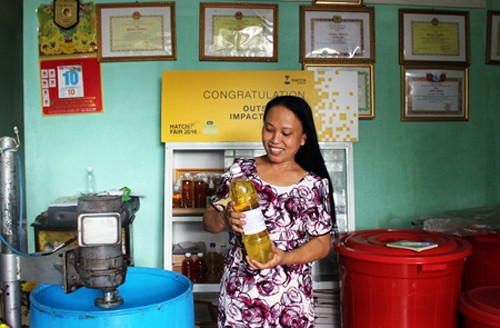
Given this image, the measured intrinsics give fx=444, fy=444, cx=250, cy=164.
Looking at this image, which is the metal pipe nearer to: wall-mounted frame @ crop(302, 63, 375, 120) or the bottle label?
the bottle label

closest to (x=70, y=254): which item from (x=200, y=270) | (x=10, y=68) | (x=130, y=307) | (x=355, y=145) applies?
(x=130, y=307)

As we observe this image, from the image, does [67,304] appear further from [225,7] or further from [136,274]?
[225,7]

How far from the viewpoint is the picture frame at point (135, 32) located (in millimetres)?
2730

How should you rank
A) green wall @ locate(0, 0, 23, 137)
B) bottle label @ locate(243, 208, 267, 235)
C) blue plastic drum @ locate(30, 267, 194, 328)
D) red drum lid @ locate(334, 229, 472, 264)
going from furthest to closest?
green wall @ locate(0, 0, 23, 137) < red drum lid @ locate(334, 229, 472, 264) < bottle label @ locate(243, 208, 267, 235) < blue plastic drum @ locate(30, 267, 194, 328)

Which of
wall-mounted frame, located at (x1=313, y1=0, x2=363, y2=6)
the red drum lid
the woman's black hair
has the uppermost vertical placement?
wall-mounted frame, located at (x1=313, y1=0, x2=363, y2=6)

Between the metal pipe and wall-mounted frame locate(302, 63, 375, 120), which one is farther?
wall-mounted frame locate(302, 63, 375, 120)

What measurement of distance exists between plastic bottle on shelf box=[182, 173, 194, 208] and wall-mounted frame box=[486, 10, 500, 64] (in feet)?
6.85

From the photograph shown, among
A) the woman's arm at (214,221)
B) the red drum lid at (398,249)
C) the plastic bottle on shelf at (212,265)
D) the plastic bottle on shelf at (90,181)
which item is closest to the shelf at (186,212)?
the plastic bottle on shelf at (212,265)

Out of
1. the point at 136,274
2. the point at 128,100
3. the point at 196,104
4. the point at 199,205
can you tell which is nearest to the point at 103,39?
the point at 128,100

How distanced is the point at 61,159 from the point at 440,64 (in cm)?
248

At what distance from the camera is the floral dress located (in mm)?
1540

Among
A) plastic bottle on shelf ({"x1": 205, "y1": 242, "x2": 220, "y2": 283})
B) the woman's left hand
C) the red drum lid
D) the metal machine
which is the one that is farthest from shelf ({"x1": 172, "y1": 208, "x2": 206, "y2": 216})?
the metal machine

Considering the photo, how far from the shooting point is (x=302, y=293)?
1.59 metres

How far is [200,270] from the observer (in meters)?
2.65
